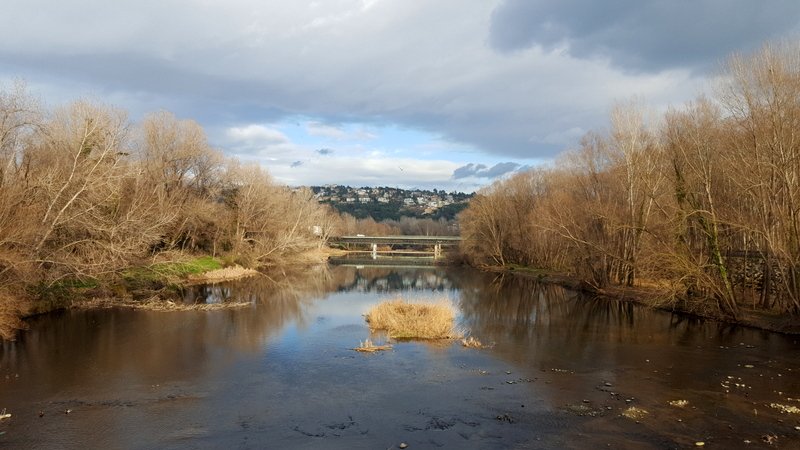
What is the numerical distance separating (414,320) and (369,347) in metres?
4.02

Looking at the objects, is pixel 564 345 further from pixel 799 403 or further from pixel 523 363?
pixel 799 403

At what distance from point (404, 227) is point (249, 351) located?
162 meters

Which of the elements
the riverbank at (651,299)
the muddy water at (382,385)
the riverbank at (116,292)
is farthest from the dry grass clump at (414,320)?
the riverbank at (651,299)

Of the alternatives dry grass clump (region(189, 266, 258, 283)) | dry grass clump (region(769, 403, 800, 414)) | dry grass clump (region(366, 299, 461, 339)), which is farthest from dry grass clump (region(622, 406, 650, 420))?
dry grass clump (region(189, 266, 258, 283))

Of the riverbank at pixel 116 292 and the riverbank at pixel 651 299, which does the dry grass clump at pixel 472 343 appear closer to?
the riverbank at pixel 651 299

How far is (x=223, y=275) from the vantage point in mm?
50469

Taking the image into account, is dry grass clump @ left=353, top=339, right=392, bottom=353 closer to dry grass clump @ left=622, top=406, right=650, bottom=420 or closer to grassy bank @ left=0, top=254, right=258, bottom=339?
dry grass clump @ left=622, top=406, right=650, bottom=420

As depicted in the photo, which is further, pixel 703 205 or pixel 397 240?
A: pixel 397 240

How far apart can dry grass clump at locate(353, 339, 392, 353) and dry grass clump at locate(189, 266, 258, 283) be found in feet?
95.5

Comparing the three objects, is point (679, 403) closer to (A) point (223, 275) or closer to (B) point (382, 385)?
(B) point (382, 385)

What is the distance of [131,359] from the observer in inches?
754

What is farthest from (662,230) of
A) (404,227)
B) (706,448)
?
(404,227)

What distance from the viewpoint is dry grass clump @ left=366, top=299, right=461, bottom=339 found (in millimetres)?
24016

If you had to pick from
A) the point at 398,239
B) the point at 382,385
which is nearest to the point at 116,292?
the point at 382,385
